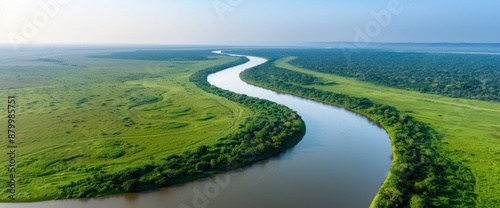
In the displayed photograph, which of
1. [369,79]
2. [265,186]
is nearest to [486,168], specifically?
[265,186]

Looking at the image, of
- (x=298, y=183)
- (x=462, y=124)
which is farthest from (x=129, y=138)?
(x=462, y=124)

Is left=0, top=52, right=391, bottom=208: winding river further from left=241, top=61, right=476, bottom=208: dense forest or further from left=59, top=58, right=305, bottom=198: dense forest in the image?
left=241, top=61, right=476, bottom=208: dense forest

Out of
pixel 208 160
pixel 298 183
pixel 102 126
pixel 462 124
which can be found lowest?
pixel 298 183

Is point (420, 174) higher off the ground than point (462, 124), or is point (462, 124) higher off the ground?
point (462, 124)

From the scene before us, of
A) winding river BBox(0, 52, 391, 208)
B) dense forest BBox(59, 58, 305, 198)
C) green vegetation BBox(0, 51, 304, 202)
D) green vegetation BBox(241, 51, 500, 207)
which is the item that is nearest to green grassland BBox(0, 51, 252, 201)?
green vegetation BBox(0, 51, 304, 202)

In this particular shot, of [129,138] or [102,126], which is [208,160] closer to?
[129,138]

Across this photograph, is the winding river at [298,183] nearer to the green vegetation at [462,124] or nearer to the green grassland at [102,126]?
the green grassland at [102,126]

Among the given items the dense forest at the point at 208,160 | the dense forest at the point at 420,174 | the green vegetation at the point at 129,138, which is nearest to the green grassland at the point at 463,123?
the dense forest at the point at 420,174
